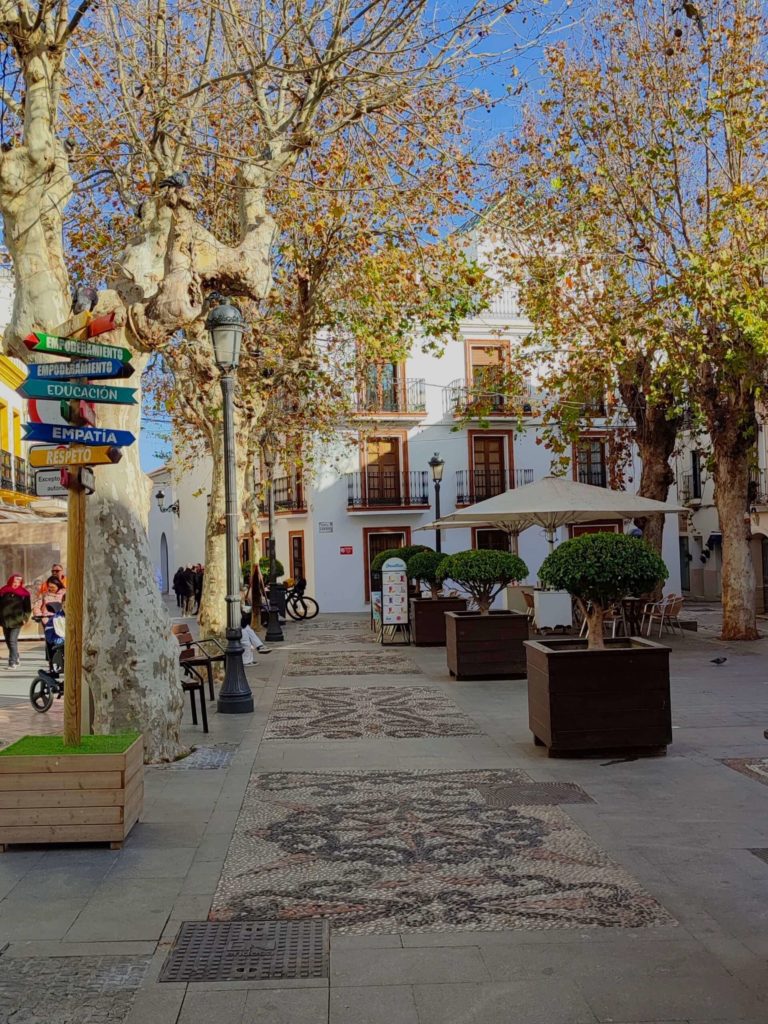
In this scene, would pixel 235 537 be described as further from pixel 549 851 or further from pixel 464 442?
pixel 464 442

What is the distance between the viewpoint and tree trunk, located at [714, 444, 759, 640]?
741 inches

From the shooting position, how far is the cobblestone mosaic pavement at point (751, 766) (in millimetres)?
7461

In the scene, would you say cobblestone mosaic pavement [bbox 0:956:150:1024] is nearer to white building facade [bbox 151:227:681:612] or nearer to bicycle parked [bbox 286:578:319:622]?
bicycle parked [bbox 286:578:319:622]

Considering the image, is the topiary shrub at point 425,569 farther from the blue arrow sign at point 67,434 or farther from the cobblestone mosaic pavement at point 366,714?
the blue arrow sign at point 67,434

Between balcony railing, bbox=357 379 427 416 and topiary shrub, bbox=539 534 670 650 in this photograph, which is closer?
topiary shrub, bbox=539 534 670 650

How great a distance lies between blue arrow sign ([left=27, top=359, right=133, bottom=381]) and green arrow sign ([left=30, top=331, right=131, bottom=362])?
0.08 metres

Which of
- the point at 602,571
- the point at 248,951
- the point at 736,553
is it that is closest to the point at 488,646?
the point at 602,571

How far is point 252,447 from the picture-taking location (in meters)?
21.5

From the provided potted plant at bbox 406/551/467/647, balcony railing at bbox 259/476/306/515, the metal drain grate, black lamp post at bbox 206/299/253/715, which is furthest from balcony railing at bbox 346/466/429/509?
the metal drain grate

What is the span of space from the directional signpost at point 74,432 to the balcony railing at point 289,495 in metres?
28.5

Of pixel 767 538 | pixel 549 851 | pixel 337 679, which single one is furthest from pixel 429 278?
pixel 767 538

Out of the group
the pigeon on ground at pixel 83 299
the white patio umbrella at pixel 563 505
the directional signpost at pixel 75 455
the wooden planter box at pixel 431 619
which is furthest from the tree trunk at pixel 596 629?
the wooden planter box at pixel 431 619

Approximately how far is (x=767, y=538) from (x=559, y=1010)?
28.1 meters

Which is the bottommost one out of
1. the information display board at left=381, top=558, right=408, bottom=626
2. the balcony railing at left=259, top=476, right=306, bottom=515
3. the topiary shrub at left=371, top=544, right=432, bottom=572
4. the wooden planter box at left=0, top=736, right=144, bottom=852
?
the wooden planter box at left=0, top=736, right=144, bottom=852
